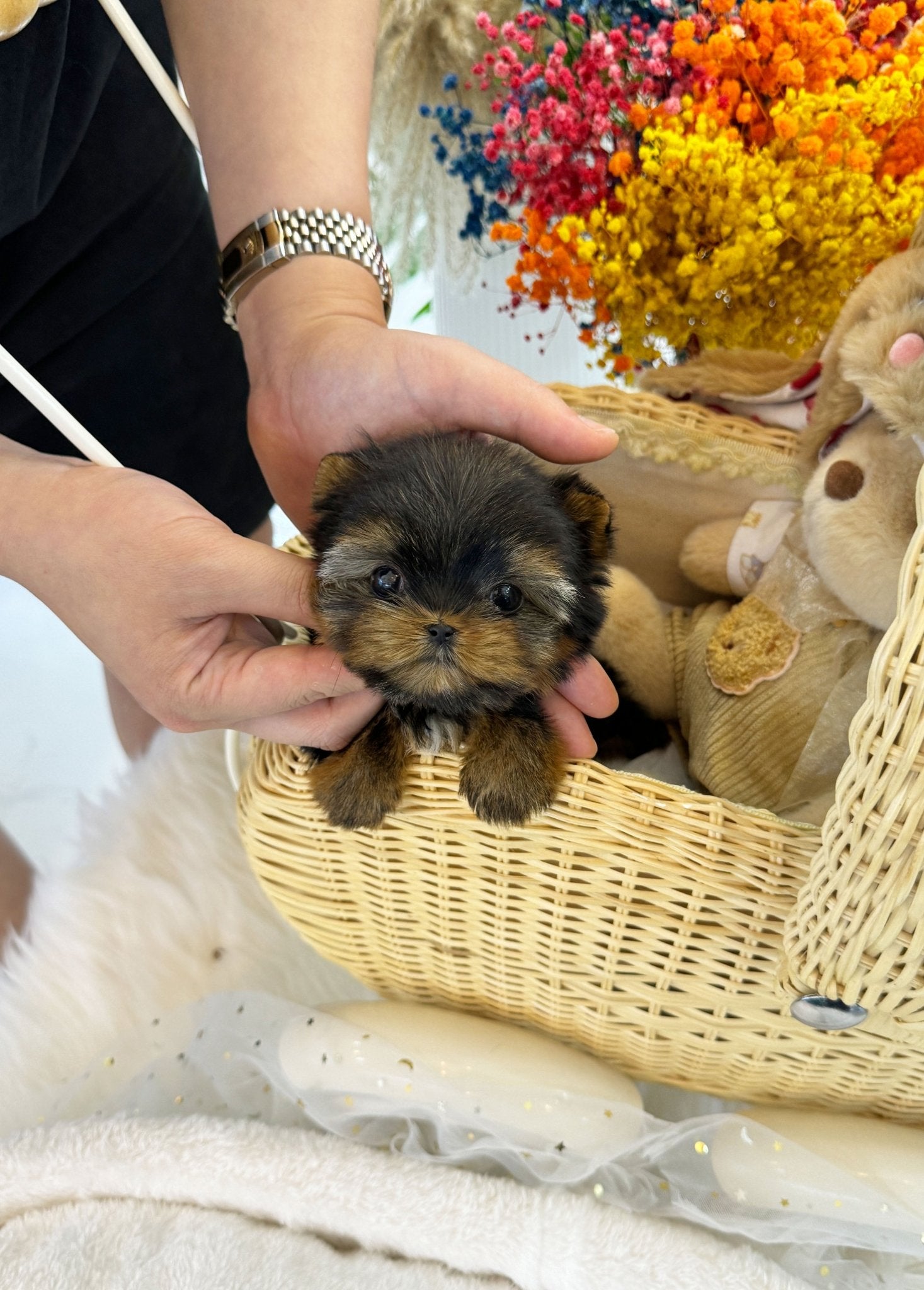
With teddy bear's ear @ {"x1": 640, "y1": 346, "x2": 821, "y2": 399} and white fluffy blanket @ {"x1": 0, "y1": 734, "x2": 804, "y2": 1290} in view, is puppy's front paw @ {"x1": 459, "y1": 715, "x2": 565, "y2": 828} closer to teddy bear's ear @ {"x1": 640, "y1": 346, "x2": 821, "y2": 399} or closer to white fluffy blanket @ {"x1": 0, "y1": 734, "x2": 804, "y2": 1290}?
white fluffy blanket @ {"x1": 0, "y1": 734, "x2": 804, "y2": 1290}

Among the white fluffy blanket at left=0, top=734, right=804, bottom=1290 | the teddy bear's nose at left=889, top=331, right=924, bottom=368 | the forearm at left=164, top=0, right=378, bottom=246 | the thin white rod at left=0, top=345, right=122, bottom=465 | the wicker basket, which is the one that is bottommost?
the white fluffy blanket at left=0, top=734, right=804, bottom=1290

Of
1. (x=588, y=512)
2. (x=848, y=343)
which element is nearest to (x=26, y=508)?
(x=588, y=512)

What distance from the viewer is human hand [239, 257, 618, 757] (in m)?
1.09

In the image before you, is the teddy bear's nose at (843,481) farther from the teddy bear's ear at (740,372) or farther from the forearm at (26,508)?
the forearm at (26,508)

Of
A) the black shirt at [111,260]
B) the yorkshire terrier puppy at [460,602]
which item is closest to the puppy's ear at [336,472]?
the yorkshire terrier puppy at [460,602]

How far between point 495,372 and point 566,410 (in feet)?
0.32

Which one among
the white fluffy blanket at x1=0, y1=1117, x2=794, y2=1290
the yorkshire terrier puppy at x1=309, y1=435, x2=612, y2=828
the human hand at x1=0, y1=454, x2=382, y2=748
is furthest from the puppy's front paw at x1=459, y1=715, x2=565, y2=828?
the white fluffy blanket at x1=0, y1=1117, x2=794, y2=1290

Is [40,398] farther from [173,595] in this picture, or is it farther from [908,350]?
[908,350]

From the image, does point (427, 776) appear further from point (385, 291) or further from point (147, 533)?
point (385, 291)

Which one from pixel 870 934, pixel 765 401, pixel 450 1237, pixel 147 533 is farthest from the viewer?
pixel 765 401

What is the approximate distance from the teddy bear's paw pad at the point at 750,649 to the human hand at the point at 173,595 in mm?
617

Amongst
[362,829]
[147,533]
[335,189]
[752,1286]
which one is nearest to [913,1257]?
[752,1286]

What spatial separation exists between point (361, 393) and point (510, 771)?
0.54 meters

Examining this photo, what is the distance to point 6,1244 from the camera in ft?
4.36
